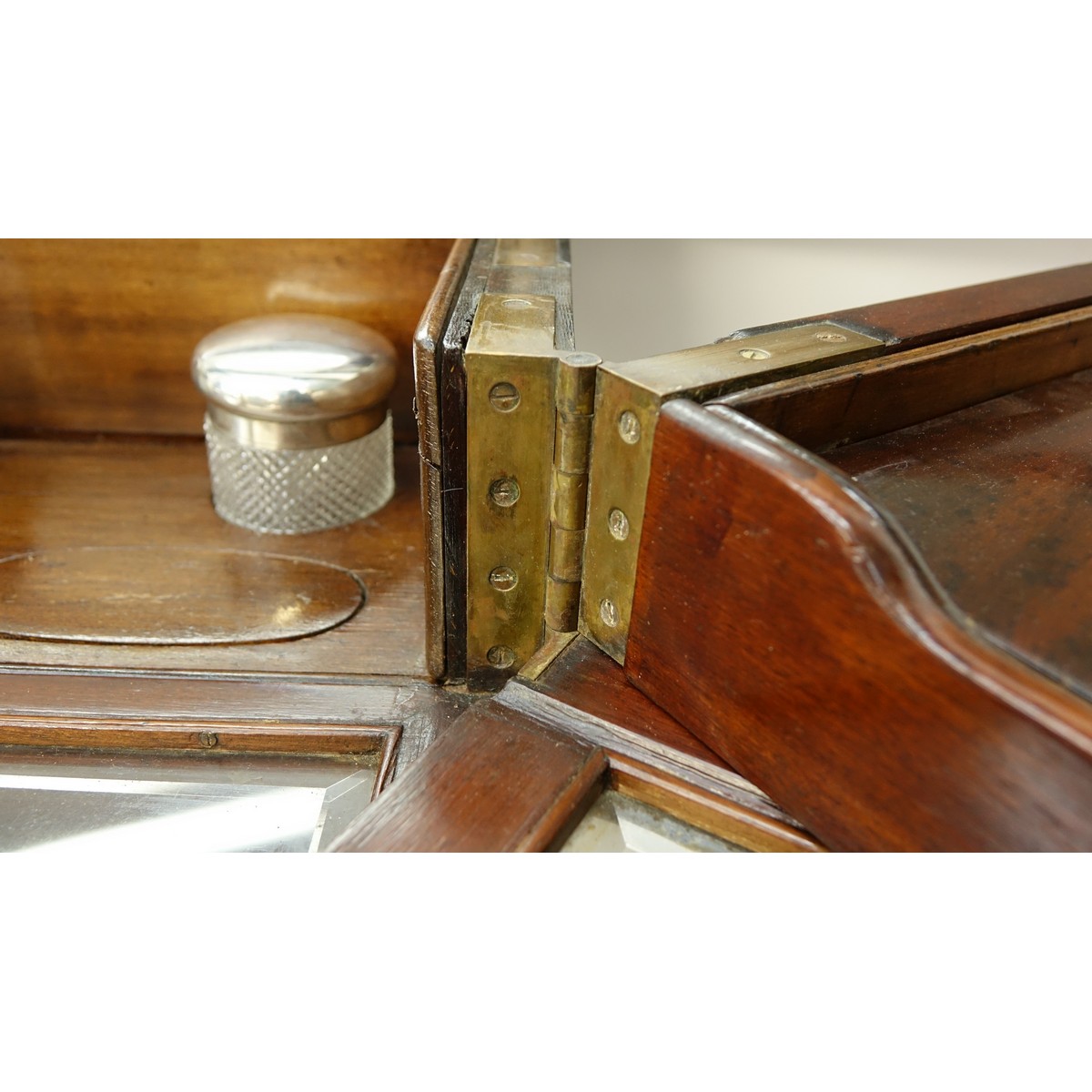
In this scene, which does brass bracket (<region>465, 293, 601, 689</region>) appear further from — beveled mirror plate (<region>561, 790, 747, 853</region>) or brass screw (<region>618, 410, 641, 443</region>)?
beveled mirror plate (<region>561, 790, 747, 853</region>)

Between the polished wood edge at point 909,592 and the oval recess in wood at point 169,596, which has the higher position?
the polished wood edge at point 909,592

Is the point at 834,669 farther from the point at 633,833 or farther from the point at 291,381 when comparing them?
the point at 291,381

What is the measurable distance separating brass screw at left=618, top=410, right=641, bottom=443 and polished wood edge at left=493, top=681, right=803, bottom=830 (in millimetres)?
166

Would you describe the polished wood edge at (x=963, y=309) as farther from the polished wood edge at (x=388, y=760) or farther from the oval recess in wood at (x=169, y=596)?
the oval recess in wood at (x=169, y=596)

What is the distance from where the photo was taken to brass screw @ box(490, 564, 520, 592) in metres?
0.62

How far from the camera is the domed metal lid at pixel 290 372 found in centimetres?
88

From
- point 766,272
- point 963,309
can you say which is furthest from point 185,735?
point 766,272

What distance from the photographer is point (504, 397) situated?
0.56 meters

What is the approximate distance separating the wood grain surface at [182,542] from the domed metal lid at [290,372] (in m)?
0.14

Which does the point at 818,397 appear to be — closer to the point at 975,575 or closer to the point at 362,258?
the point at 975,575

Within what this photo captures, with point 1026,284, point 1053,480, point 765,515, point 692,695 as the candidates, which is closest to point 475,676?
point 692,695

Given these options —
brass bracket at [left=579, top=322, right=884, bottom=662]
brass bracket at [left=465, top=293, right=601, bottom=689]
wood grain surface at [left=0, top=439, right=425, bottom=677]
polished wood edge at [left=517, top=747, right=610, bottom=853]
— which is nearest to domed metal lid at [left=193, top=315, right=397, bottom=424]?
wood grain surface at [left=0, top=439, right=425, bottom=677]

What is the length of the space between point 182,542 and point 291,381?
0.69ft

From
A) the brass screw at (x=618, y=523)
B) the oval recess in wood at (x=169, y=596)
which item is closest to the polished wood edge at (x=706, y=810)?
the brass screw at (x=618, y=523)
